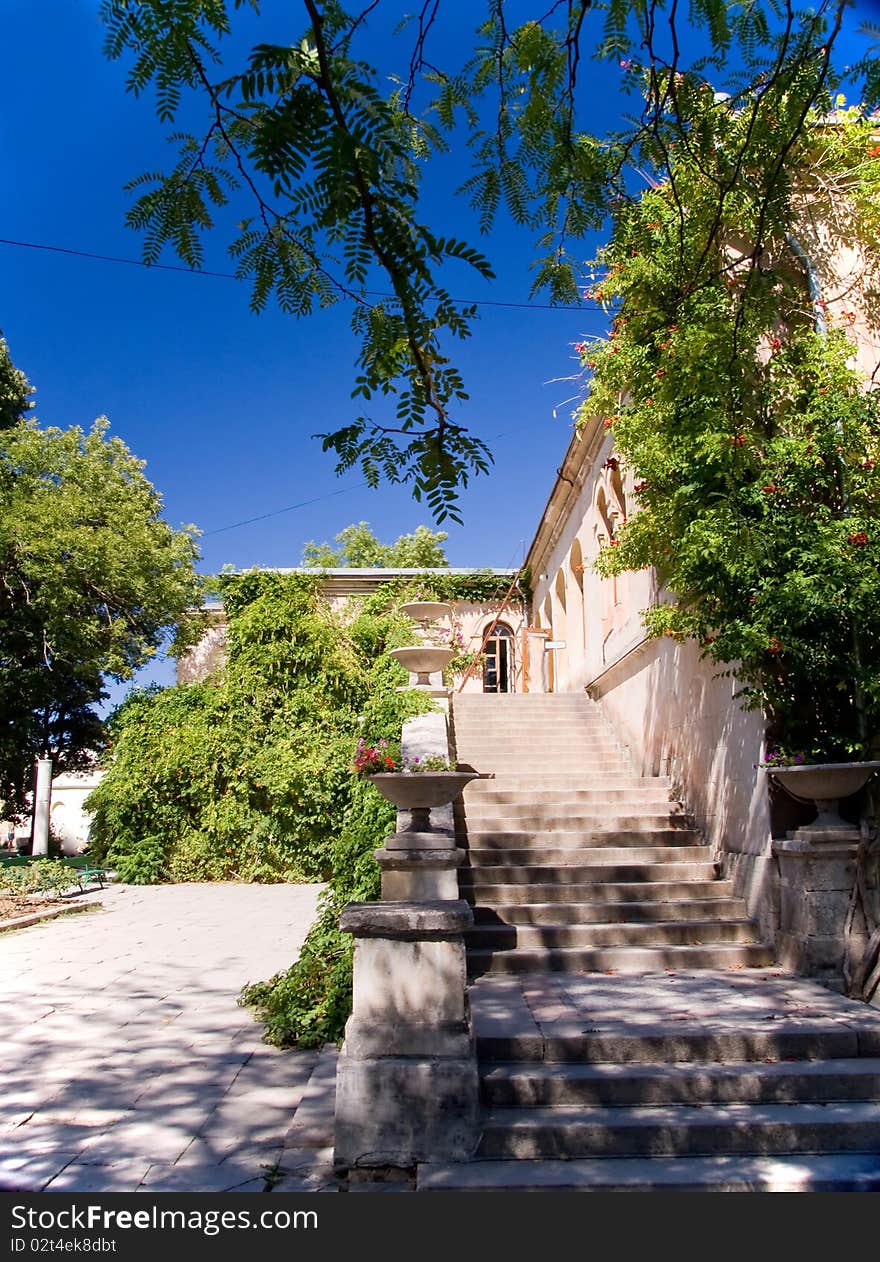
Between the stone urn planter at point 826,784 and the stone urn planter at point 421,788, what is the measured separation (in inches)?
89.2

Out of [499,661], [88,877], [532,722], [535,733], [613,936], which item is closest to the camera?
[613,936]

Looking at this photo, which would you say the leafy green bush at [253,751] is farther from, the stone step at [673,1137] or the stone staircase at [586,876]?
the stone step at [673,1137]

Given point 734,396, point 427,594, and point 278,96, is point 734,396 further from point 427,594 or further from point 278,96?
point 427,594

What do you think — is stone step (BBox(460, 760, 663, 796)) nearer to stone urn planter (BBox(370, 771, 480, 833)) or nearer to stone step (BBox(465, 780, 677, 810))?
stone step (BBox(465, 780, 677, 810))

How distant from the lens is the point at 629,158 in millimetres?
3627

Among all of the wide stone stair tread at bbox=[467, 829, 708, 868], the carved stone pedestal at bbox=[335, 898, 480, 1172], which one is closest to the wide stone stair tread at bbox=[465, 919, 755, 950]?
the wide stone stair tread at bbox=[467, 829, 708, 868]

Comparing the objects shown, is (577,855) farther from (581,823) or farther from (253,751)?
(253,751)

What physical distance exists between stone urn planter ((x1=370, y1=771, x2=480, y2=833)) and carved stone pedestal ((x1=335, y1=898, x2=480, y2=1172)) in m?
1.91

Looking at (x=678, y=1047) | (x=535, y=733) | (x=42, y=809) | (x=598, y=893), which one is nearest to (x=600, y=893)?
(x=598, y=893)

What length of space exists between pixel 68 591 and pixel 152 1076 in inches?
557

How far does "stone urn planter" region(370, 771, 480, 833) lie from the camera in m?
5.71

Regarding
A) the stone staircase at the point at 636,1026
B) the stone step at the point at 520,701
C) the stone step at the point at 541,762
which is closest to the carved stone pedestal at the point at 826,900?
the stone staircase at the point at 636,1026

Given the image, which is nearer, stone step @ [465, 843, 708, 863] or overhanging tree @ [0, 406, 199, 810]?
stone step @ [465, 843, 708, 863]

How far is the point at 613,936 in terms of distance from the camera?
253 inches
